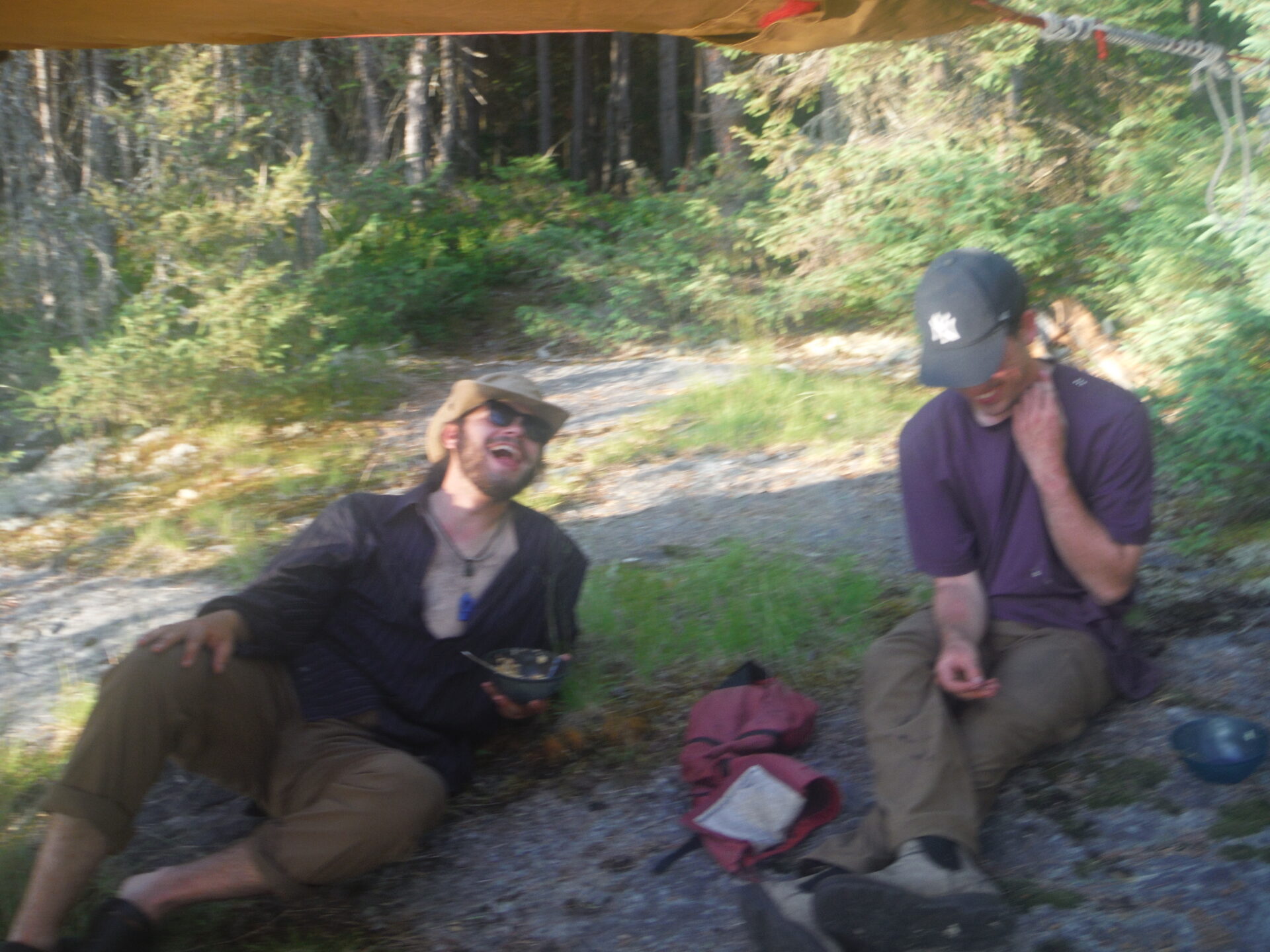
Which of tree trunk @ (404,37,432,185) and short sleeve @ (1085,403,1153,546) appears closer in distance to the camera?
short sleeve @ (1085,403,1153,546)

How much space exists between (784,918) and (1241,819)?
1.07 meters

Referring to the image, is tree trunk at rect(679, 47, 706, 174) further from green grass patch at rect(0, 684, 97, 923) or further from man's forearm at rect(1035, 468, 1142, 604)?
man's forearm at rect(1035, 468, 1142, 604)

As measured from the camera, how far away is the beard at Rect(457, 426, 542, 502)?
3141mm

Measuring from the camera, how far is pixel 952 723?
8.46ft

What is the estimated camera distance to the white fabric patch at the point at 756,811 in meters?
2.77

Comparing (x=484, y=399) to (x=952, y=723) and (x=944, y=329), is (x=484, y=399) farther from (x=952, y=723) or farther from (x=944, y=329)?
(x=952, y=723)

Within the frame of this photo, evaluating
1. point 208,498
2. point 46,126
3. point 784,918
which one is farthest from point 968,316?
point 46,126

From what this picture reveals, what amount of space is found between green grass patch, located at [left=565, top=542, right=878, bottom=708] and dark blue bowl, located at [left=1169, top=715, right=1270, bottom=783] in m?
1.32

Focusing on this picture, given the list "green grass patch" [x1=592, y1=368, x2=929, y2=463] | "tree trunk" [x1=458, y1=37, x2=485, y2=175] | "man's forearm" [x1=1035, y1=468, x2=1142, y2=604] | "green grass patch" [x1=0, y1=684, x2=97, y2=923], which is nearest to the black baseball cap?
"man's forearm" [x1=1035, y1=468, x2=1142, y2=604]

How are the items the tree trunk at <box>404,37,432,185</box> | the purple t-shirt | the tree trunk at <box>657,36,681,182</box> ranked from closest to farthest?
the purple t-shirt, the tree trunk at <box>404,37,432,185</box>, the tree trunk at <box>657,36,681,182</box>

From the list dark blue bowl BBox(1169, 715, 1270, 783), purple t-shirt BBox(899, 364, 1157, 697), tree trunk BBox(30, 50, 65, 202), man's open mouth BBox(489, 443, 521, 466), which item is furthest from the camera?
tree trunk BBox(30, 50, 65, 202)

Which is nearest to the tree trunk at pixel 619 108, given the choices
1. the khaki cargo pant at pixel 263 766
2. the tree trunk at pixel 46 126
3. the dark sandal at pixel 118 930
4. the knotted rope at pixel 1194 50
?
the tree trunk at pixel 46 126

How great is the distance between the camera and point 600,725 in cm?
354

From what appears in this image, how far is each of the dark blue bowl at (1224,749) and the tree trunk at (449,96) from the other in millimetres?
11560
